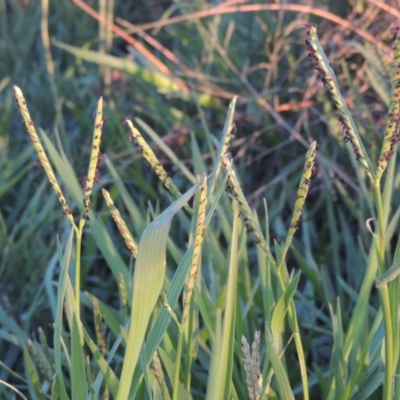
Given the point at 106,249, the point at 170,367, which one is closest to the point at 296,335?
the point at 170,367

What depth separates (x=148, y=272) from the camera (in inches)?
17.5

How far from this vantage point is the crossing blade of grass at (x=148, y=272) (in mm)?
432

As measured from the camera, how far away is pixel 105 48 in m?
1.67

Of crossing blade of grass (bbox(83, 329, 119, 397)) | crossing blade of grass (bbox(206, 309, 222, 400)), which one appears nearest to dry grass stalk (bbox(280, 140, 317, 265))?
crossing blade of grass (bbox(206, 309, 222, 400))

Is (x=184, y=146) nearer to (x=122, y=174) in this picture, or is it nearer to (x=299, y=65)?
(x=122, y=174)

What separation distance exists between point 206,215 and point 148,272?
0.47 ft

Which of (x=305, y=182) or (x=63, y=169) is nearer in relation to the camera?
(x=305, y=182)

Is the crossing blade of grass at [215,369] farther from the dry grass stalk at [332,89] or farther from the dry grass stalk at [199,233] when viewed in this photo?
the dry grass stalk at [332,89]

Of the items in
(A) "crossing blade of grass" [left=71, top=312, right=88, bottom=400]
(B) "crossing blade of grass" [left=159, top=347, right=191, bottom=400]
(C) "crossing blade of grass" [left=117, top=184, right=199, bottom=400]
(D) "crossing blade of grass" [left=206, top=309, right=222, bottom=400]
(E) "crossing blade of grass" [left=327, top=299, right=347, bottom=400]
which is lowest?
(E) "crossing blade of grass" [left=327, top=299, right=347, bottom=400]

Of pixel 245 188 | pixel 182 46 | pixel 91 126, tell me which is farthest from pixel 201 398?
pixel 182 46

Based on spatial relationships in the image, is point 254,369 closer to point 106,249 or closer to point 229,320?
point 229,320

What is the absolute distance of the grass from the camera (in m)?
0.50

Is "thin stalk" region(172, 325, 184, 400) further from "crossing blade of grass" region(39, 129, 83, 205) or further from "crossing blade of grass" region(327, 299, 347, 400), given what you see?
"crossing blade of grass" region(39, 129, 83, 205)

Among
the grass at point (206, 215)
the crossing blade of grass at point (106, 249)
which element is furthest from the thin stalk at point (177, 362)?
the crossing blade of grass at point (106, 249)
